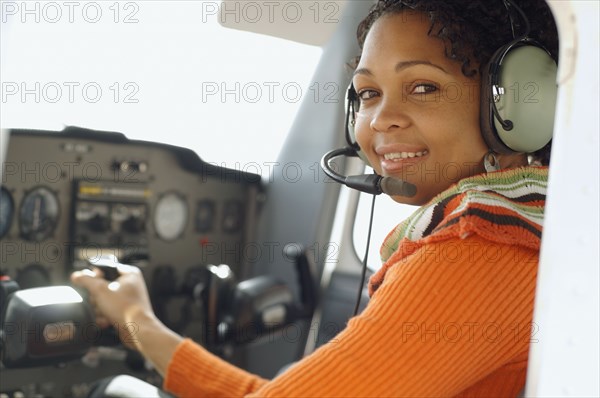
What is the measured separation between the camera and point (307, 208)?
10.0ft

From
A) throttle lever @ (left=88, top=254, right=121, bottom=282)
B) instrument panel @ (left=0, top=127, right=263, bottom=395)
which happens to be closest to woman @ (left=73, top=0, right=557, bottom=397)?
throttle lever @ (left=88, top=254, right=121, bottom=282)

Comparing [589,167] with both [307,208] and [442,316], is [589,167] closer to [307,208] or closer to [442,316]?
[442,316]

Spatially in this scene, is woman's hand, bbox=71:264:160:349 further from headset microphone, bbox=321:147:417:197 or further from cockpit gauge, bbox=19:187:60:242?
cockpit gauge, bbox=19:187:60:242

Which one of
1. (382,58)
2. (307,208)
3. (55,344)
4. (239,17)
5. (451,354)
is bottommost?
(55,344)

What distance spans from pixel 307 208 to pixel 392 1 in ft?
6.64

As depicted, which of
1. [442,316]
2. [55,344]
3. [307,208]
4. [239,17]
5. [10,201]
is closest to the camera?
[442,316]

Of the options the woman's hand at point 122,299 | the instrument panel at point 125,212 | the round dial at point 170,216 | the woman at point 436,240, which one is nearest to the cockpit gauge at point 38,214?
the instrument panel at point 125,212

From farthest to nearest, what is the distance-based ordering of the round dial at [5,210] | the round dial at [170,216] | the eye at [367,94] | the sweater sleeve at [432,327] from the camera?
the round dial at [170,216] → the round dial at [5,210] → the eye at [367,94] → the sweater sleeve at [432,327]

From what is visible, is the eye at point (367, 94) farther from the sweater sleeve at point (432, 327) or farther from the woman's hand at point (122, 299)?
the woman's hand at point (122, 299)

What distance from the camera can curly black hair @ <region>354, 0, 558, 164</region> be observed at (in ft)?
3.28

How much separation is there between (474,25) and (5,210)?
166cm

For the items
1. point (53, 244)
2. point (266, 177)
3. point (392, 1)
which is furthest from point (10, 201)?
point (392, 1)

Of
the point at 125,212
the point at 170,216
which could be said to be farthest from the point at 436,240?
the point at 170,216

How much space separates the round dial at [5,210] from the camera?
216 cm
